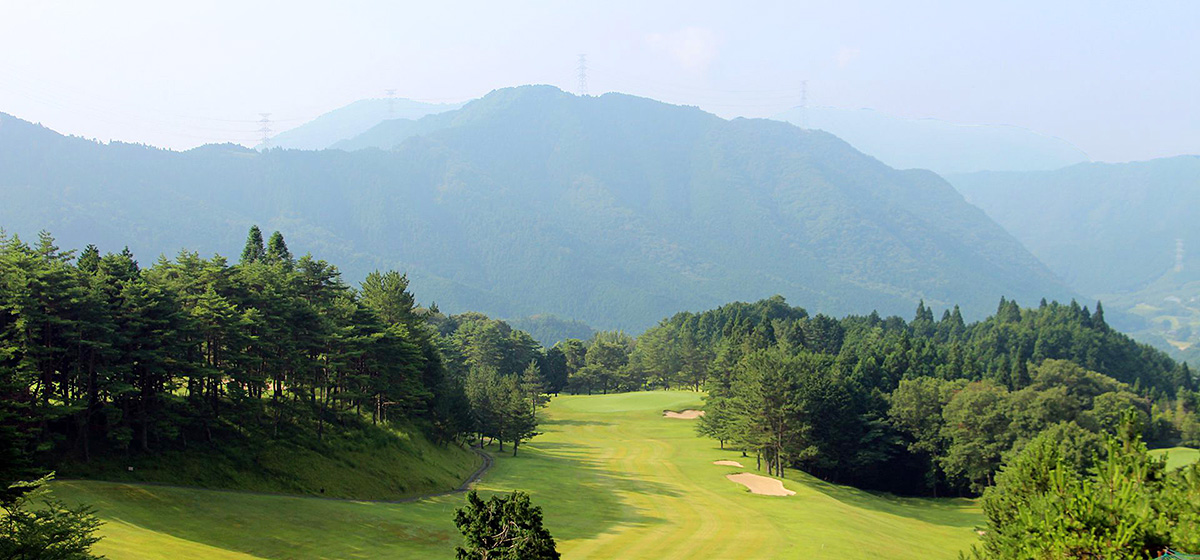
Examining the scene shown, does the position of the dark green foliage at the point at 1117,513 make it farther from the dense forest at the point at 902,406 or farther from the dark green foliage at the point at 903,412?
the dark green foliage at the point at 903,412

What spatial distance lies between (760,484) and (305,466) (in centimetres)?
3913

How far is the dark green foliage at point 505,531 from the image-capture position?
15.2 meters

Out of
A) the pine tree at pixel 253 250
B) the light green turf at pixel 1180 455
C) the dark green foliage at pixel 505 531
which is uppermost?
the pine tree at pixel 253 250

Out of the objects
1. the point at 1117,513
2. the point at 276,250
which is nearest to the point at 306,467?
the point at 276,250

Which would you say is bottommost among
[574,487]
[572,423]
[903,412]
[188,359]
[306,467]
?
[574,487]

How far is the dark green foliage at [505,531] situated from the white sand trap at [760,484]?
52.9 metres

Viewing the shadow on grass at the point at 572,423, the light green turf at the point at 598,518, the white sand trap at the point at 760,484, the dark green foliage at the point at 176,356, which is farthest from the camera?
the shadow on grass at the point at 572,423

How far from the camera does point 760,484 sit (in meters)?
68.6

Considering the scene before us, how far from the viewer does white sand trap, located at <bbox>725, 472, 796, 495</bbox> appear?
65812 mm

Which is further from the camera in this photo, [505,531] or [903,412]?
[903,412]

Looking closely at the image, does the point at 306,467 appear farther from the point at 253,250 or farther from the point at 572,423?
the point at 572,423

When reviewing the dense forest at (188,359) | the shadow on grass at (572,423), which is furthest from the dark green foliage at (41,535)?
the shadow on grass at (572,423)

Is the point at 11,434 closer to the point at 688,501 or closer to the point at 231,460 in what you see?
the point at 231,460

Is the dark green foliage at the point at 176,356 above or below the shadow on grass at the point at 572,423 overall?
→ above
